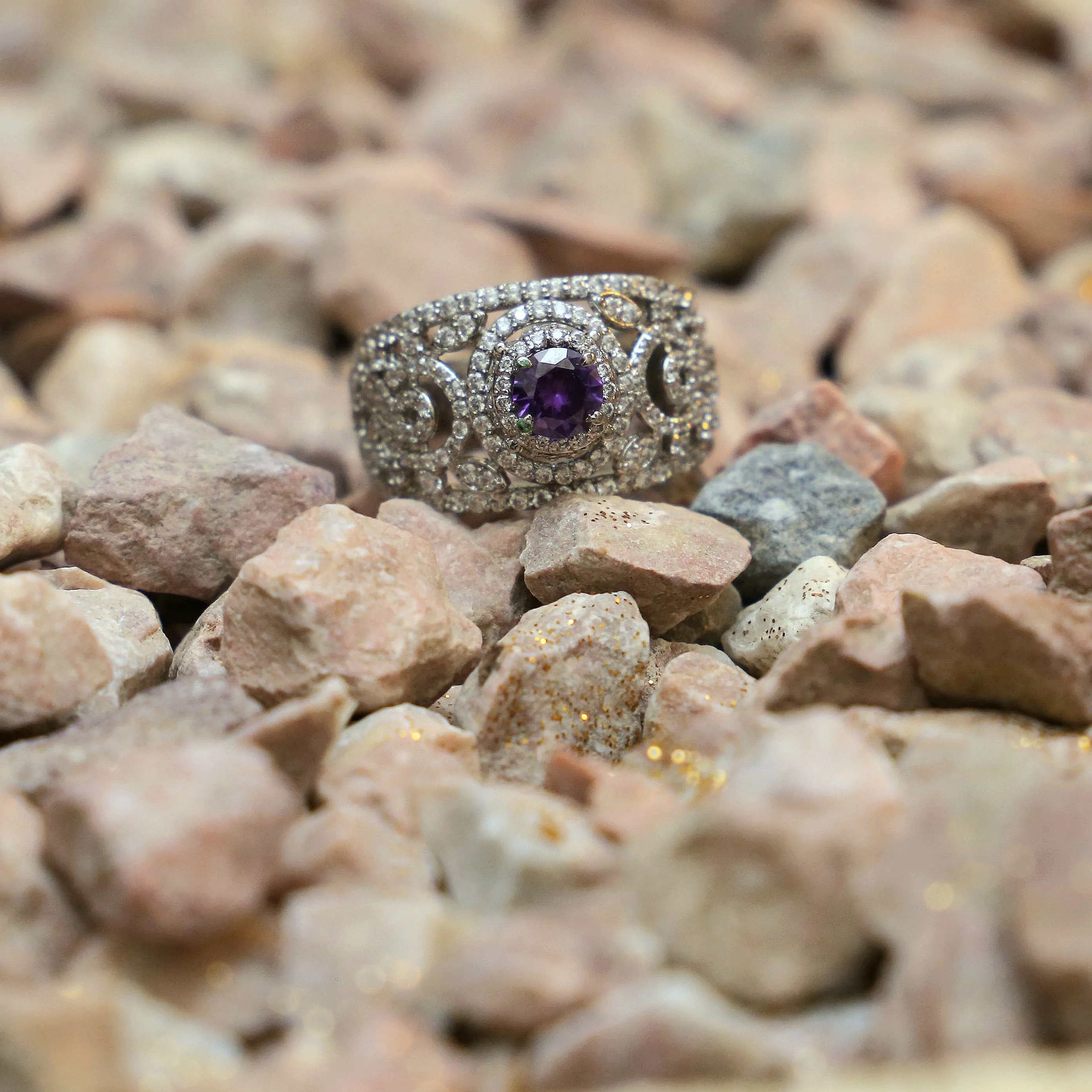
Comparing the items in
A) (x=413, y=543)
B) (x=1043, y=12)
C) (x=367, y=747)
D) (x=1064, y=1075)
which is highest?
(x=1043, y=12)

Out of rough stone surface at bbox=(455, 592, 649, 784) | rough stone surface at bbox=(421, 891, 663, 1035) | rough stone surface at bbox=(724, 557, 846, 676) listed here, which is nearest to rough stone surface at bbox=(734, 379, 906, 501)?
rough stone surface at bbox=(724, 557, 846, 676)

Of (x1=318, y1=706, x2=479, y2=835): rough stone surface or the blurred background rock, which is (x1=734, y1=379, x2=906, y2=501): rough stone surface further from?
(x1=318, y1=706, x2=479, y2=835): rough stone surface

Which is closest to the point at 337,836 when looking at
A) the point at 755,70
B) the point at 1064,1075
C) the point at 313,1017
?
the point at 313,1017

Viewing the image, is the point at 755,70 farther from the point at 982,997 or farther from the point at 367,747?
the point at 982,997

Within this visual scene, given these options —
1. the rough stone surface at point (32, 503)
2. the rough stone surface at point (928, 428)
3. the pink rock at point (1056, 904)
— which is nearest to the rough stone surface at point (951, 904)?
the pink rock at point (1056, 904)

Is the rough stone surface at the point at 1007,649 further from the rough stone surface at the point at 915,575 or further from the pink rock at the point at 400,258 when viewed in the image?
the pink rock at the point at 400,258

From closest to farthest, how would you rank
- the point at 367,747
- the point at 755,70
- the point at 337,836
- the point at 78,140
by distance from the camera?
the point at 337,836 → the point at 367,747 → the point at 78,140 → the point at 755,70
